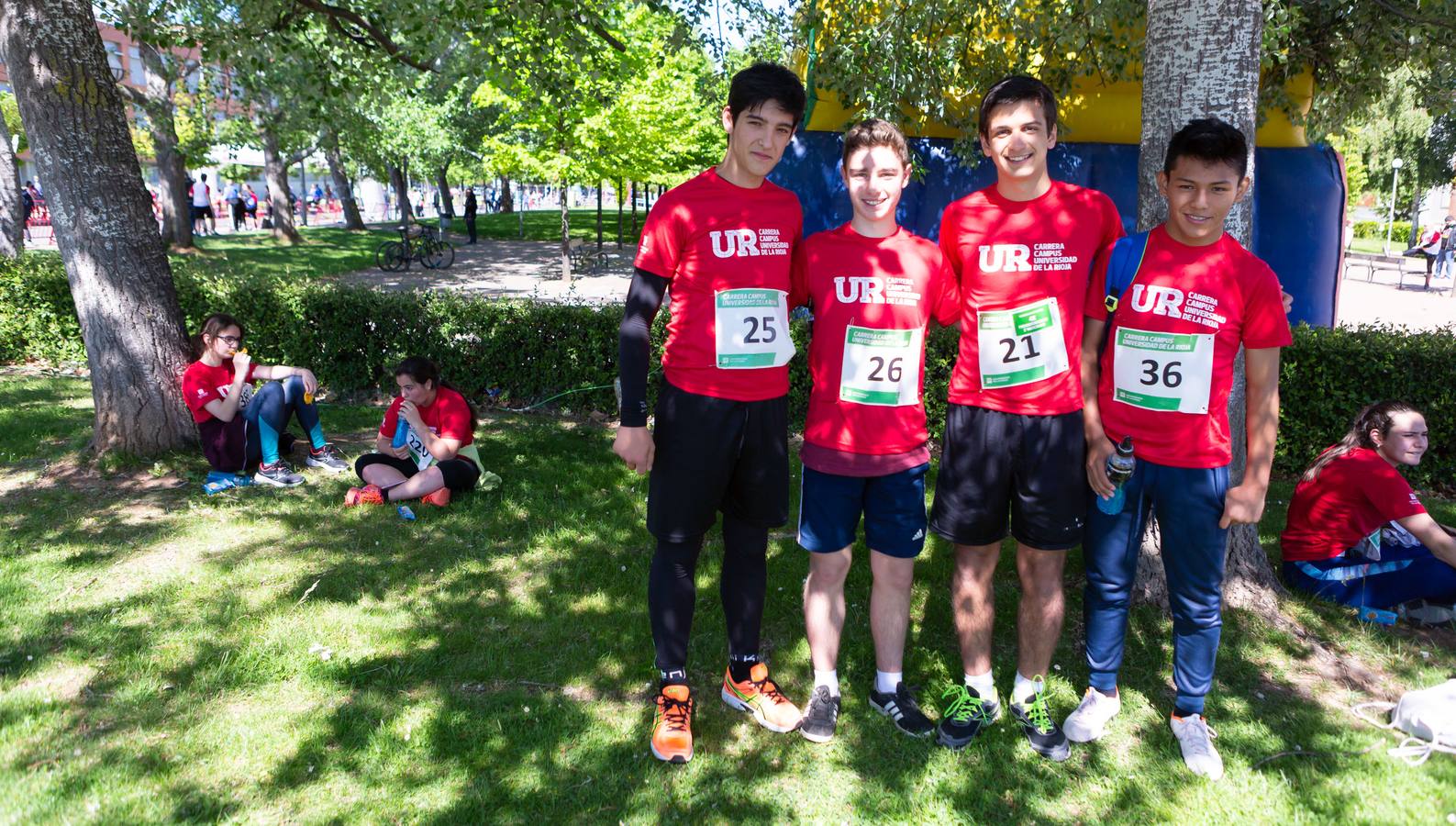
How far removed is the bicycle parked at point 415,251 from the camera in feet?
68.2

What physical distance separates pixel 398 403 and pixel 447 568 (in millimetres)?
1296

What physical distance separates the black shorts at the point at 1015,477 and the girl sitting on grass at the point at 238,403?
4339 mm

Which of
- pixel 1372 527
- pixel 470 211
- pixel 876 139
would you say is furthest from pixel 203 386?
pixel 470 211

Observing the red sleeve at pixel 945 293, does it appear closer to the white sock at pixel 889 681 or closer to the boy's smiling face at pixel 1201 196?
the boy's smiling face at pixel 1201 196

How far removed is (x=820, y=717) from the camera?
3168 mm

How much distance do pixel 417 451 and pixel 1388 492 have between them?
4847mm

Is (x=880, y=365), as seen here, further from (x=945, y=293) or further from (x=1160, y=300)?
(x=1160, y=300)

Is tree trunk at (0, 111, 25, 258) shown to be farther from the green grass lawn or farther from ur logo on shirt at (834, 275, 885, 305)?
ur logo on shirt at (834, 275, 885, 305)

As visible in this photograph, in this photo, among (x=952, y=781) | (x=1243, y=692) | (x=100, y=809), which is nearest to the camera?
(x=100, y=809)

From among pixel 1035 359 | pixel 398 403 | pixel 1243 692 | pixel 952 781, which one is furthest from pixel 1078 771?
pixel 398 403

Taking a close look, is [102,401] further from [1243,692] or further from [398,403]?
[1243,692]

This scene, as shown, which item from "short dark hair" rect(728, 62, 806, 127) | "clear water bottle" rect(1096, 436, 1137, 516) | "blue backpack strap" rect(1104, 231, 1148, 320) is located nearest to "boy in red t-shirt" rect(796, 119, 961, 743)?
"short dark hair" rect(728, 62, 806, 127)

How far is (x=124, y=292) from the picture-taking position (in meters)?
5.66

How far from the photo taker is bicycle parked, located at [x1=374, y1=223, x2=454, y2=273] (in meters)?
20.8
